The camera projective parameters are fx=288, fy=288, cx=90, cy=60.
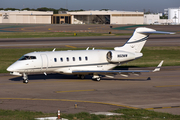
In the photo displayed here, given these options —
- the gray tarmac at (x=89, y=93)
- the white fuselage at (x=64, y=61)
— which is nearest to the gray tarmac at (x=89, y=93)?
the gray tarmac at (x=89, y=93)

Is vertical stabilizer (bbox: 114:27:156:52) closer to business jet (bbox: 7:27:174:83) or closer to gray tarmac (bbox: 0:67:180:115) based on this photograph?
business jet (bbox: 7:27:174:83)

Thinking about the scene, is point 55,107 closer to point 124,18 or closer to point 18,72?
point 18,72

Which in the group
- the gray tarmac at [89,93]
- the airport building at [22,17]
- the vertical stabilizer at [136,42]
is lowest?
the gray tarmac at [89,93]

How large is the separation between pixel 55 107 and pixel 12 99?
3.76m

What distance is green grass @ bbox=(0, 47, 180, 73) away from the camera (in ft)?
116

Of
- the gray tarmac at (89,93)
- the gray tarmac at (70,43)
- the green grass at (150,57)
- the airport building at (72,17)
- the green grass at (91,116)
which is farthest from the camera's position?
the airport building at (72,17)

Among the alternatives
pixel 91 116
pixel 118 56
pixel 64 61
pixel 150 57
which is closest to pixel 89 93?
pixel 64 61

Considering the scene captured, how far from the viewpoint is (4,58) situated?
3850cm

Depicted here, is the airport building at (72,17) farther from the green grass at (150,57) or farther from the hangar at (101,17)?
the green grass at (150,57)

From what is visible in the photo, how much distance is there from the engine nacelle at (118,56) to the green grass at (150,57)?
7041mm

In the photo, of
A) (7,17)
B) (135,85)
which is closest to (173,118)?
(135,85)

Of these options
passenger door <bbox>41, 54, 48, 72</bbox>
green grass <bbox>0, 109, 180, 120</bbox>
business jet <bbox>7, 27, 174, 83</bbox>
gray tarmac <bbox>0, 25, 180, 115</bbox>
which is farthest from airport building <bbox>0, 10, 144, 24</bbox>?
green grass <bbox>0, 109, 180, 120</bbox>

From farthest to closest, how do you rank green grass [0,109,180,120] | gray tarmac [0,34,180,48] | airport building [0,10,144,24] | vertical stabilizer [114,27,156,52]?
1. airport building [0,10,144,24]
2. gray tarmac [0,34,180,48]
3. vertical stabilizer [114,27,156,52]
4. green grass [0,109,180,120]

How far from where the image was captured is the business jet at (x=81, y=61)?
25.0 m
